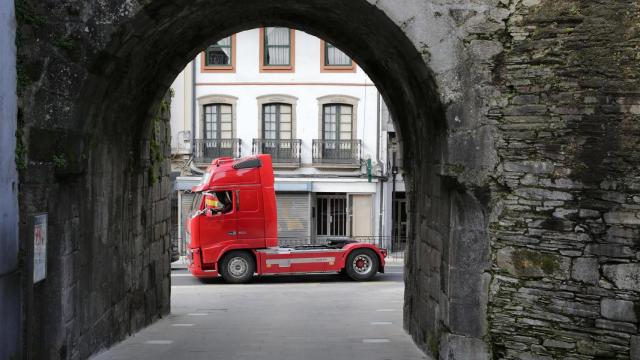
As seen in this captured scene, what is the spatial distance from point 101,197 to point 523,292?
4.15m

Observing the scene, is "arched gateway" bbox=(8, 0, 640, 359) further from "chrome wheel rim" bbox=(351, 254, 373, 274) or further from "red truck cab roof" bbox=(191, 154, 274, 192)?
"chrome wheel rim" bbox=(351, 254, 373, 274)

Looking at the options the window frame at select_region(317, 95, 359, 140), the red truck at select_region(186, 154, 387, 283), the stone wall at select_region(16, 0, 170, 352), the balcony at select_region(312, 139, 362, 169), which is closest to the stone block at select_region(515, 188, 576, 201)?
the stone wall at select_region(16, 0, 170, 352)

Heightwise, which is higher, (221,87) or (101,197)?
(221,87)

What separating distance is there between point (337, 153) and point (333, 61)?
10.2 feet

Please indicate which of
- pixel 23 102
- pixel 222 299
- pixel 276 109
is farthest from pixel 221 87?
pixel 23 102

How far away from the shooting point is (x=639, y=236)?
4.80 meters

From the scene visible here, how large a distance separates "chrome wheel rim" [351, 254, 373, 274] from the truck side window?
3.29 m

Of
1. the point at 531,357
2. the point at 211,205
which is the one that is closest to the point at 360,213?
the point at 211,205

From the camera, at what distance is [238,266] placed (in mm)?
14828

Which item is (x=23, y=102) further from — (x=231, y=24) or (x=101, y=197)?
(x=231, y=24)

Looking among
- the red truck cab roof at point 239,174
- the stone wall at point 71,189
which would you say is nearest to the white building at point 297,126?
the red truck cab roof at point 239,174

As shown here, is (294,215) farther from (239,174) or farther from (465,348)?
(465,348)

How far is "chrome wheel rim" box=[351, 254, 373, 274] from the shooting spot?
49.6 ft

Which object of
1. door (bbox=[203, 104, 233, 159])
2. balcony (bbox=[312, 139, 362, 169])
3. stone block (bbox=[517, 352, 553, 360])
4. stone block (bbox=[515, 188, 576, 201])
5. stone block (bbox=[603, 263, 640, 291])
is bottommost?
stone block (bbox=[517, 352, 553, 360])
